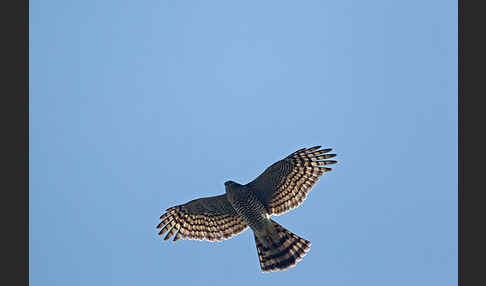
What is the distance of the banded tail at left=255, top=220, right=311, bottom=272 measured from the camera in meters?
12.8

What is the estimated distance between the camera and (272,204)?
42.6 feet

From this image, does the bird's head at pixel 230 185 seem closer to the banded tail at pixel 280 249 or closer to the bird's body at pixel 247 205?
the bird's body at pixel 247 205

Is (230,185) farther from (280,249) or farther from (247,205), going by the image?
(280,249)

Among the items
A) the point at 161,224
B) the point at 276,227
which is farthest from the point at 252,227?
the point at 161,224

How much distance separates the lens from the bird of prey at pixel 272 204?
41.4 feet

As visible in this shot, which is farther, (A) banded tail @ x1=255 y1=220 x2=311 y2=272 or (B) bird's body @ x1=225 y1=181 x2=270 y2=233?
(A) banded tail @ x1=255 y1=220 x2=311 y2=272

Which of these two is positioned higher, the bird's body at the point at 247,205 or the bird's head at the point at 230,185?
the bird's head at the point at 230,185

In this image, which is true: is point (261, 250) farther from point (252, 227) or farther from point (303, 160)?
point (303, 160)

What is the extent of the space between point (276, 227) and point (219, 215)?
1487mm

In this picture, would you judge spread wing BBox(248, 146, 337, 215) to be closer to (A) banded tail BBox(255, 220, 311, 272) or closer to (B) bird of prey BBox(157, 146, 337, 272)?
(B) bird of prey BBox(157, 146, 337, 272)

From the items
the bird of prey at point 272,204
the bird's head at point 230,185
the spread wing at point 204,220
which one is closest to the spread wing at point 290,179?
the bird of prey at point 272,204

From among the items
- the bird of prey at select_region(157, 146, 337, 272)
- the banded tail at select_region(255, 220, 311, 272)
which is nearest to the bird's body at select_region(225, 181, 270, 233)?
the bird of prey at select_region(157, 146, 337, 272)

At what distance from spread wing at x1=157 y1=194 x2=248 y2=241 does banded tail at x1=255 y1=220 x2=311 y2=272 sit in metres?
0.74

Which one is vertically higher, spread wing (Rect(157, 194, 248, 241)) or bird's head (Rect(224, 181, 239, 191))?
bird's head (Rect(224, 181, 239, 191))
